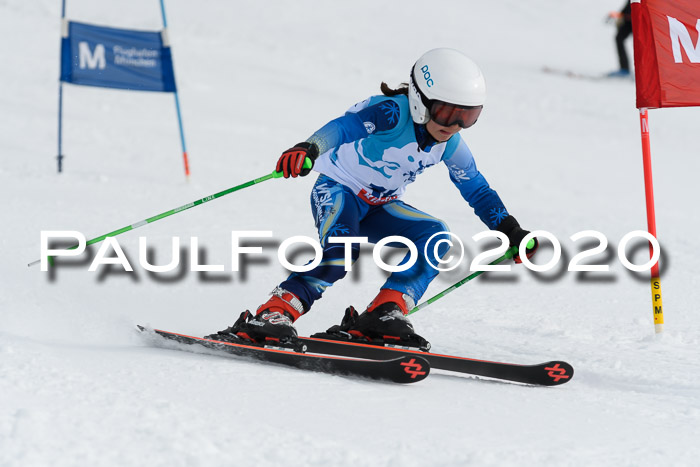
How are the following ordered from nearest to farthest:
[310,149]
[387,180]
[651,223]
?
[310,149], [387,180], [651,223]

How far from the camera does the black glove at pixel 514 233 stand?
3.74m

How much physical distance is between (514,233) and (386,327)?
2.50 feet

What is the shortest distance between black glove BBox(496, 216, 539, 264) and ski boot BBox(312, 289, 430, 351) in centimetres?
56

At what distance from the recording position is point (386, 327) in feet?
11.8

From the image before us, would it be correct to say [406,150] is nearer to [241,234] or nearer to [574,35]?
[241,234]

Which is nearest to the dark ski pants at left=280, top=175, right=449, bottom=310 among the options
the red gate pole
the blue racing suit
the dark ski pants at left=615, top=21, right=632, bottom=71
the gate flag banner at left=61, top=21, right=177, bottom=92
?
the blue racing suit

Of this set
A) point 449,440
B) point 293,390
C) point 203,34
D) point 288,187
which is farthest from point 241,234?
point 203,34

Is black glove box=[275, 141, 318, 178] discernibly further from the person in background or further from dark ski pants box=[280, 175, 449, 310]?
the person in background

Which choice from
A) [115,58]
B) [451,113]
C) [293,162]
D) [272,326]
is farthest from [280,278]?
[115,58]

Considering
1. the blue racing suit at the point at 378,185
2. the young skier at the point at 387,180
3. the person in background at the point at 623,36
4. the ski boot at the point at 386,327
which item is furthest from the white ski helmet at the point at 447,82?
the person in background at the point at 623,36

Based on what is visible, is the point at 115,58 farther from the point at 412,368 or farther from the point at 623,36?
the point at 623,36

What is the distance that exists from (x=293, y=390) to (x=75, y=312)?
70.8 inches

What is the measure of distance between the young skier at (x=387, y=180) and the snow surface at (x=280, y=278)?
1.35 ft

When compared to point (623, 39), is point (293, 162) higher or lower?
lower
